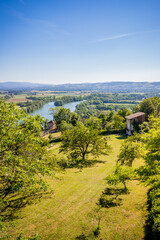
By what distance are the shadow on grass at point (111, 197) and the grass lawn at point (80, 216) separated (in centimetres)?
46

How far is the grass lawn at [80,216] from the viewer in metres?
10.8

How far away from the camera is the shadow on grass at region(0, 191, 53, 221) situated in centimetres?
1215

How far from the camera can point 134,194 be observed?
51.9 feet

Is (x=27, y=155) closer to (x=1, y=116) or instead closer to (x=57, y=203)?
(x=1, y=116)

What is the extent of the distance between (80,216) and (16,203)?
654 cm

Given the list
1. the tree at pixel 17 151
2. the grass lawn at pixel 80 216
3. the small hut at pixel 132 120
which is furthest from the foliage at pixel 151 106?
the tree at pixel 17 151

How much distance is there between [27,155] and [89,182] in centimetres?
1077

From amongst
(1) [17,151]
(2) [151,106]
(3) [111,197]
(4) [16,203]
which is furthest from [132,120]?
(1) [17,151]

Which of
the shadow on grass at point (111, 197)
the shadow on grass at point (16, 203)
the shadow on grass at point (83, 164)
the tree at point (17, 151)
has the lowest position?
the shadow on grass at point (83, 164)

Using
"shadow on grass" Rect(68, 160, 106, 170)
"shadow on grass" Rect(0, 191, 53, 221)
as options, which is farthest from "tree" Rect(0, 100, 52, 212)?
"shadow on grass" Rect(68, 160, 106, 170)

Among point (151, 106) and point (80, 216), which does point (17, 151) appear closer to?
point (80, 216)

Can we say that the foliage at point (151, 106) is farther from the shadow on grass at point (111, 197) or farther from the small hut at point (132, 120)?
the shadow on grass at point (111, 197)

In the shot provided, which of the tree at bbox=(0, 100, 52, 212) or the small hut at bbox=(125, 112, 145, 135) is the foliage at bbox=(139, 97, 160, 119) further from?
the tree at bbox=(0, 100, 52, 212)

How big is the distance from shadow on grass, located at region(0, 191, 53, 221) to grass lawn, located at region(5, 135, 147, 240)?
1.61 feet
